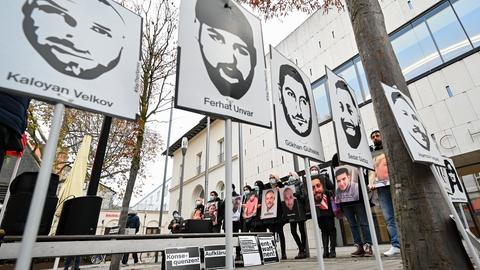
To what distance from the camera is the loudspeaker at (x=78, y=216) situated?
2.98 meters

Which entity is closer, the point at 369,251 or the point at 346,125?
the point at 346,125

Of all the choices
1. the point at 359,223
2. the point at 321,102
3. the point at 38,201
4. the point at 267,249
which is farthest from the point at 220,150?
the point at 38,201

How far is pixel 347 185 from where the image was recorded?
179 inches

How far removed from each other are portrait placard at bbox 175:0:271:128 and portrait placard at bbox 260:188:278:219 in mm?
4001

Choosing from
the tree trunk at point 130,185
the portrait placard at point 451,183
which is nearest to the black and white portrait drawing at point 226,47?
the portrait placard at point 451,183

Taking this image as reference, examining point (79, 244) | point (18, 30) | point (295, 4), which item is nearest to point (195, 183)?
point (295, 4)

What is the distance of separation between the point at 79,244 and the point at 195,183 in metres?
18.5

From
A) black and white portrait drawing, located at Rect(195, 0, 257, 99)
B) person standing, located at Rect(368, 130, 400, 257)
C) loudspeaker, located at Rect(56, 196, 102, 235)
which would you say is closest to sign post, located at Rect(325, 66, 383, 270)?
black and white portrait drawing, located at Rect(195, 0, 257, 99)

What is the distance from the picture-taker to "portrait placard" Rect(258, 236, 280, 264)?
141 inches

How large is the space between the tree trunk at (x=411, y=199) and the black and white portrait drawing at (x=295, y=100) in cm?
72

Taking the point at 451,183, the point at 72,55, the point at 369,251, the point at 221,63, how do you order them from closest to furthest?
the point at 72,55, the point at 221,63, the point at 451,183, the point at 369,251

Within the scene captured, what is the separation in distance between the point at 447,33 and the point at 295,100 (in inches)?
322

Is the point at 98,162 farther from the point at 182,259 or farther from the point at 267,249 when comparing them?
the point at 267,249

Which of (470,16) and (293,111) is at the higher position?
(470,16)
